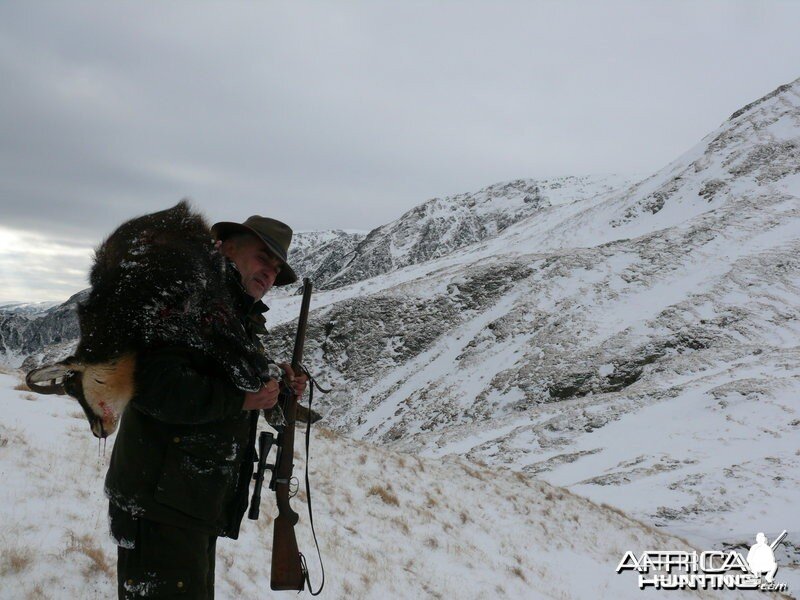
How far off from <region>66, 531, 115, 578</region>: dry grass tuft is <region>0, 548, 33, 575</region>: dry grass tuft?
33cm

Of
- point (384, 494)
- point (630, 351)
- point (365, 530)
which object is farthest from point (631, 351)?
point (365, 530)

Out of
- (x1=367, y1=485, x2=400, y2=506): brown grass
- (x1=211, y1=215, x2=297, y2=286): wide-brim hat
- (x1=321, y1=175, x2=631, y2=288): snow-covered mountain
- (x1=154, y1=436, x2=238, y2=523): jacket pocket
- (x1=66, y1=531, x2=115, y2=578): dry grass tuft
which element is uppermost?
(x1=321, y1=175, x2=631, y2=288): snow-covered mountain

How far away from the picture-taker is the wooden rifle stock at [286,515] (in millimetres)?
3373

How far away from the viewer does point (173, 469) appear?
2.54 meters

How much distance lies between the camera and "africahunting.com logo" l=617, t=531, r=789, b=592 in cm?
875

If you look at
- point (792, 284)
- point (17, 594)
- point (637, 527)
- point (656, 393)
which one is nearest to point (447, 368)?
point (656, 393)

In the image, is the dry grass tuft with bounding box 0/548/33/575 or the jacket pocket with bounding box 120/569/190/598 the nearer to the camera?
the jacket pocket with bounding box 120/569/190/598

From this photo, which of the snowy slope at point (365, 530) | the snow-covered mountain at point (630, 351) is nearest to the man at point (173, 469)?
the snowy slope at point (365, 530)

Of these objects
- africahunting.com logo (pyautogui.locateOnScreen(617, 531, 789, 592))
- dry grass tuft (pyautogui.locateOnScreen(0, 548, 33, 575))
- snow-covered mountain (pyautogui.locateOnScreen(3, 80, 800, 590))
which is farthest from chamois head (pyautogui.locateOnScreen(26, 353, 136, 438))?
snow-covered mountain (pyautogui.locateOnScreen(3, 80, 800, 590))

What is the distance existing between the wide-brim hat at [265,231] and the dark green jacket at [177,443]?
788mm

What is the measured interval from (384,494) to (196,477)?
6.44 meters

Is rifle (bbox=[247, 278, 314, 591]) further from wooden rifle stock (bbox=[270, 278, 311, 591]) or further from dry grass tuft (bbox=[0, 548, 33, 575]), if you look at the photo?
dry grass tuft (bbox=[0, 548, 33, 575])

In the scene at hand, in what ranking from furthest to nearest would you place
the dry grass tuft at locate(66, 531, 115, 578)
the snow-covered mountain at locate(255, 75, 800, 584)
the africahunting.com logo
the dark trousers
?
the snow-covered mountain at locate(255, 75, 800, 584)
the africahunting.com logo
the dry grass tuft at locate(66, 531, 115, 578)
the dark trousers

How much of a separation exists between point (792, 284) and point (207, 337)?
1583 inches
